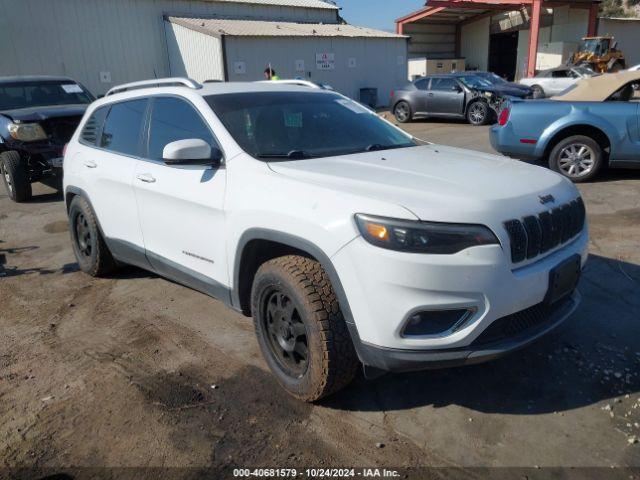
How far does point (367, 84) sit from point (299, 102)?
21544mm

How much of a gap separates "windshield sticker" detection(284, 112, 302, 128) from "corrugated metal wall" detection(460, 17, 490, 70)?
3825 centimetres

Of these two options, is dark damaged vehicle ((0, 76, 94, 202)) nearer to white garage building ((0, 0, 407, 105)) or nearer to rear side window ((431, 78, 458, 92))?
rear side window ((431, 78, 458, 92))

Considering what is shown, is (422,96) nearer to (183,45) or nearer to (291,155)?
(183,45)

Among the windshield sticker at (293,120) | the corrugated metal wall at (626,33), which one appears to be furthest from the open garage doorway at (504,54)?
the windshield sticker at (293,120)

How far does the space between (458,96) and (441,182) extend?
1420 centimetres

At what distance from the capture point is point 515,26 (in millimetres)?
35969

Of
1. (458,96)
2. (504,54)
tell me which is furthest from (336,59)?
(504,54)

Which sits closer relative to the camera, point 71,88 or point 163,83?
point 163,83

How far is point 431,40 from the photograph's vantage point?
3906 cm

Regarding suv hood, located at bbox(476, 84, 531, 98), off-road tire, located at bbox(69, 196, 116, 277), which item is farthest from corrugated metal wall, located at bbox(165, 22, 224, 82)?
off-road tire, located at bbox(69, 196, 116, 277)

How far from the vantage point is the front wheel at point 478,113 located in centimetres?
1545

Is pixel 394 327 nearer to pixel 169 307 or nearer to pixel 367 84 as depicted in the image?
pixel 169 307

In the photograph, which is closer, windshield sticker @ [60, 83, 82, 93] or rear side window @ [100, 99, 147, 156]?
rear side window @ [100, 99, 147, 156]

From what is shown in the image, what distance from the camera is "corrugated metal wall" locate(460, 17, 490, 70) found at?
38.1 m
